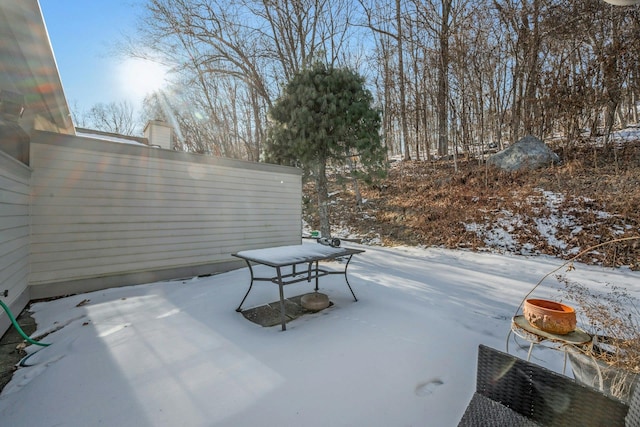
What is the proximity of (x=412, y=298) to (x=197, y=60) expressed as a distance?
32.3 ft

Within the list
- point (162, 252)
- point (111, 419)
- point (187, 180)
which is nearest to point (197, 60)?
point (187, 180)

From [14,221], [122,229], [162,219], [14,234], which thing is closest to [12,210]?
[14,221]

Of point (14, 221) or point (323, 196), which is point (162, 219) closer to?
point (14, 221)

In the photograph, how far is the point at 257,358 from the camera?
226cm

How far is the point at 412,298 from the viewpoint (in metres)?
3.66

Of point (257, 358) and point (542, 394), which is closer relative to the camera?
point (542, 394)

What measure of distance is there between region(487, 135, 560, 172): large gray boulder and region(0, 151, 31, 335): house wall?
11119mm

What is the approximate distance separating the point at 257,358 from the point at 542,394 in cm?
184

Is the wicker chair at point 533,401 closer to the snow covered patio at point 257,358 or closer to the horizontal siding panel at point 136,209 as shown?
the snow covered patio at point 257,358

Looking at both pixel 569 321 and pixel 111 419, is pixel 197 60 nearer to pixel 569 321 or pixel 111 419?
pixel 111 419

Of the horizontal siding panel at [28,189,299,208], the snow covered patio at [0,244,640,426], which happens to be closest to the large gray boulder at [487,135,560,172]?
the snow covered patio at [0,244,640,426]

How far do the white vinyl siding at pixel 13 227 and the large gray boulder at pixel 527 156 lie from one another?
11114mm

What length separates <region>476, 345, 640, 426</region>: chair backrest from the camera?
3.80ft

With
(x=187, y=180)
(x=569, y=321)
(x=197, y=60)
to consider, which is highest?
(x=197, y=60)
